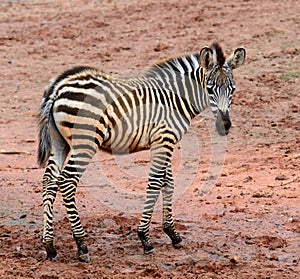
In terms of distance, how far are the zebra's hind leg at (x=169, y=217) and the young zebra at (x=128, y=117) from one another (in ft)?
0.04

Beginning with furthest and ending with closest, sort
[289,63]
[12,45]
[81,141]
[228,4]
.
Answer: [228,4] → [12,45] → [289,63] → [81,141]

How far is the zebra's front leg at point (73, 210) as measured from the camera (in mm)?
6961

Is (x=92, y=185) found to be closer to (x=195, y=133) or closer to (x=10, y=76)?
(x=195, y=133)

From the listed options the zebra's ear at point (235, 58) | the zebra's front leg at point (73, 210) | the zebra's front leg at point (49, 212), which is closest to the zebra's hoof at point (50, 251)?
the zebra's front leg at point (49, 212)

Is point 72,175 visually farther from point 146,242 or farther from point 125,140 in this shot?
point 146,242

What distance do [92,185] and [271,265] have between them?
11.4 feet

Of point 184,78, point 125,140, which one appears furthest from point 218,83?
point 125,140

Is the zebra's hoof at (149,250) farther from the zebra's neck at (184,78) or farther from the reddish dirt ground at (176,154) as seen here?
the zebra's neck at (184,78)

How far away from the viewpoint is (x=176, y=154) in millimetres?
11273

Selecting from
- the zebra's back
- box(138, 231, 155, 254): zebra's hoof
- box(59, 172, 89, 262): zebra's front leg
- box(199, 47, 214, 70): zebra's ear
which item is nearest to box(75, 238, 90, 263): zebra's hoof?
box(59, 172, 89, 262): zebra's front leg

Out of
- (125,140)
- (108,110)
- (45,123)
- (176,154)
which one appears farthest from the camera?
(176,154)

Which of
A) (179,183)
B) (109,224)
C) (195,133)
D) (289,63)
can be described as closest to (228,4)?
(289,63)

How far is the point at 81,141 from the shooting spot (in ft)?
22.8

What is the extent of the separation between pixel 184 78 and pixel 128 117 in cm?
88
